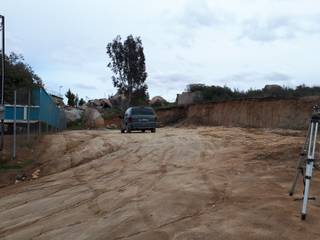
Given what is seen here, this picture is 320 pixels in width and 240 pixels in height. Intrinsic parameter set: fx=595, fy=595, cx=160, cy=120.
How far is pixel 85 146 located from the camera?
2200 cm

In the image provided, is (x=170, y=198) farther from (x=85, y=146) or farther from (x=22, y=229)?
(x=85, y=146)

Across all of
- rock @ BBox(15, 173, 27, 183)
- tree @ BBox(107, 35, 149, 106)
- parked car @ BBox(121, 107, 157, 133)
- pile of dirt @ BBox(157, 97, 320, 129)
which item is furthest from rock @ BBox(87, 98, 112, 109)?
rock @ BBox(15, 173, 27, 183)

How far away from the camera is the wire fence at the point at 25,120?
22109mm

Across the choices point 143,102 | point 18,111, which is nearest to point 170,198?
point 18,111

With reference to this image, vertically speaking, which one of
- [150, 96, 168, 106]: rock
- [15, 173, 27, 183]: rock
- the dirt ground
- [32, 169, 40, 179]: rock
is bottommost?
[15, 173, 27, 183]: rock

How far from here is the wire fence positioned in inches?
870

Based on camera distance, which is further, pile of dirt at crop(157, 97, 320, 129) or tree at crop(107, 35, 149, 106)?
tree at crop(107, 35, 149, 106)

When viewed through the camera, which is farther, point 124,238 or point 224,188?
point 224,188

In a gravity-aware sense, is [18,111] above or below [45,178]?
above

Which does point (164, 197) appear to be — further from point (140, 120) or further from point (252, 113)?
point (252, 113)

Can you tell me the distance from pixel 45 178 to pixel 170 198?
6.98 metres

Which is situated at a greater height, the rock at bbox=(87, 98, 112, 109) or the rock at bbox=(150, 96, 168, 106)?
the rock at bbox=(150, 96, 168, 106)

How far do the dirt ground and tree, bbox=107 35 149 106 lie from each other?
1964 inches

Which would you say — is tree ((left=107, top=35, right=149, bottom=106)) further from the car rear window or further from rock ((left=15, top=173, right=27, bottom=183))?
rock ((left=15, top=173, right=27, bottom=183))
